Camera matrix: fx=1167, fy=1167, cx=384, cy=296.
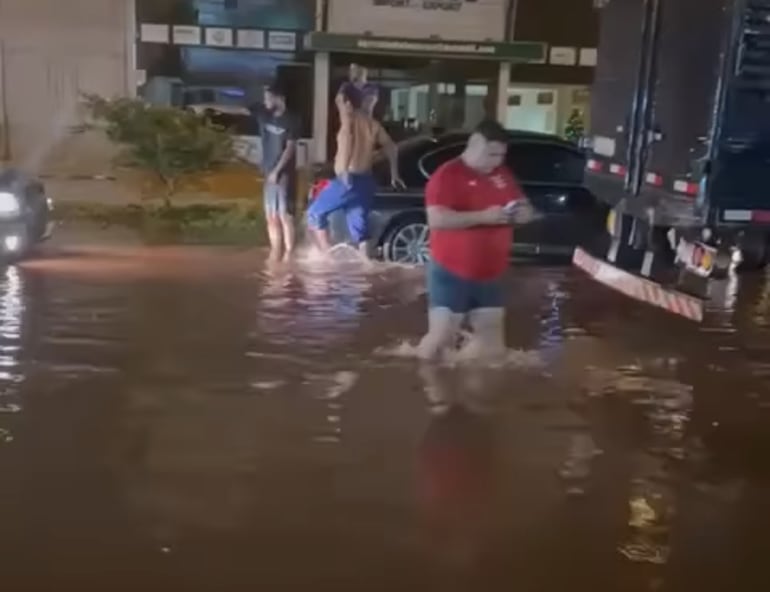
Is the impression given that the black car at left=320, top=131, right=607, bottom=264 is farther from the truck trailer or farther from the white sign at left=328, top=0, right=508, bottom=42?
the white sign at left=328, top=0, right=508, bottom=42

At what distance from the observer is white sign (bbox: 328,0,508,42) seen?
20391 mm

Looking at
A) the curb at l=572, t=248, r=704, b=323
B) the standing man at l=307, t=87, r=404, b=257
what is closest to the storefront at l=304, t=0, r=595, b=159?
the standing man at l=307, t=87, r=404, b=257

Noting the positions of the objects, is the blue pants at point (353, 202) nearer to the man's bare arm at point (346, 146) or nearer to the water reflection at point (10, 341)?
the man's bare arm at point (346, 146)

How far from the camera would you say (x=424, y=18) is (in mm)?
20641

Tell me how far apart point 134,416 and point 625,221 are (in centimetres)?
497

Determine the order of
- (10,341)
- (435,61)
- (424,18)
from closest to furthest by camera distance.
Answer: (10,341), (424,18), (435,61)

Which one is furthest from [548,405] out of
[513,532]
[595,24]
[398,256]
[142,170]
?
[595,24]

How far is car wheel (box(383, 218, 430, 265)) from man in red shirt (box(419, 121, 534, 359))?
4.75 m

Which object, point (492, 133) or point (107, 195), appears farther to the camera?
point (107, 195)

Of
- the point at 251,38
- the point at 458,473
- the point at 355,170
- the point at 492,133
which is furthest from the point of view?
the point at 251,38

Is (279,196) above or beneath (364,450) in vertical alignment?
above

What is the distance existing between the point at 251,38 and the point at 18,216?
29.6 ft

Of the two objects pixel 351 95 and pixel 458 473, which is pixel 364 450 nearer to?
pixel 458 473

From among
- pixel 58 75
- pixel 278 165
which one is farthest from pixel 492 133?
pixel 58 75
